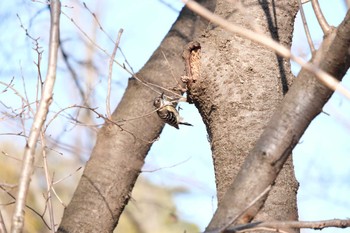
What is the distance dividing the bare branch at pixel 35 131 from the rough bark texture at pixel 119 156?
1308 mm

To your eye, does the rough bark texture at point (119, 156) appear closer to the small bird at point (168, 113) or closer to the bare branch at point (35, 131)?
the small bird at point (168, 113)

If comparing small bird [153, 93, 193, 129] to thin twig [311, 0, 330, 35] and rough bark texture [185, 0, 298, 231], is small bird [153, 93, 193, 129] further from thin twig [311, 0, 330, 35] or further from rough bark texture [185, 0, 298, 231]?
thin twig [311, 0, 330, 35]

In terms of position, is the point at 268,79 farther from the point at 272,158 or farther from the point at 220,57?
the point at 272,158

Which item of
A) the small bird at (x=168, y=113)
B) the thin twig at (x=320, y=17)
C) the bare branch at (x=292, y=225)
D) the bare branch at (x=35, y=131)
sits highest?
the small bird at (x=168, y=113)

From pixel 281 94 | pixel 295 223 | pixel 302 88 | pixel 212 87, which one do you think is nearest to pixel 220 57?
pixel 212 87

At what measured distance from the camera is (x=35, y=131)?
1477mm

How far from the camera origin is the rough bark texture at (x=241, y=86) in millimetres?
2076

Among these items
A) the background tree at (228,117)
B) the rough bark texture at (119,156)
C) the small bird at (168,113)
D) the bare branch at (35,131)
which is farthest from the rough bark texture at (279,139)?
the rough bark texture at (119,156)

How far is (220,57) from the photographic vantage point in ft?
7.22

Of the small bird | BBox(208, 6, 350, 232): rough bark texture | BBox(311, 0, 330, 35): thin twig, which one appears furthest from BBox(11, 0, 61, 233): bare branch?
the small bird

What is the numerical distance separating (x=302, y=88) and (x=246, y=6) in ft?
2.50

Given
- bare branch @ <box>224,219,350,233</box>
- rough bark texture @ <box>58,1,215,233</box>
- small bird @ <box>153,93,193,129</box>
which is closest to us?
bare branch @ <box>224,219,350,233</box>

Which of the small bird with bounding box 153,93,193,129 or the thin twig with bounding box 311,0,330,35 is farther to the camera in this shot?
the small bird with bounding box 153,93,193,129

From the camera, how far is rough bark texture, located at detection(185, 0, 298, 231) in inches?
81.7
